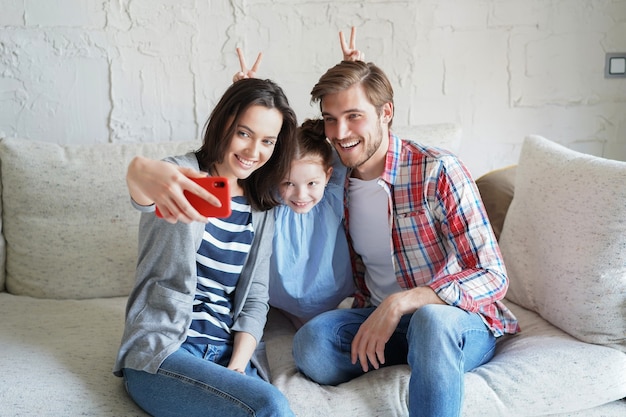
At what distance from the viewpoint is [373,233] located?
165 centimetres

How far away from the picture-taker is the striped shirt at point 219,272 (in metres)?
1.46

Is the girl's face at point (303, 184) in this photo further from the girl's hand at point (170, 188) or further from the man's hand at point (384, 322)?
the girl's hand at point (170, 188)

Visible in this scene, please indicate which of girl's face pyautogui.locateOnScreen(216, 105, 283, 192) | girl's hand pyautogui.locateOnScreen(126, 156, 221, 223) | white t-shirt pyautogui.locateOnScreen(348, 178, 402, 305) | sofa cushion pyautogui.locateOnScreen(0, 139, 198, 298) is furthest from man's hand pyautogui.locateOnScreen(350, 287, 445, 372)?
sofa cushion pyautogui.locateOnScreen(0, 139, 198, 298)

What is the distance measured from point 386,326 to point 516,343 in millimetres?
359

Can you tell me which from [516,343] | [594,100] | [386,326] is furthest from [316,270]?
[594,100]

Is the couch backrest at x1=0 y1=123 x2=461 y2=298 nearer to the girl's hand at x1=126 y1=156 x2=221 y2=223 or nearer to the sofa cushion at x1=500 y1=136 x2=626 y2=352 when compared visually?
the girl's hand at x1=126 y1=156 x2=221 y2=223

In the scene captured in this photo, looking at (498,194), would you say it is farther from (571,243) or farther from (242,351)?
(242,351)

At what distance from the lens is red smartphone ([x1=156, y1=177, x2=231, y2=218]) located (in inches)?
41.9

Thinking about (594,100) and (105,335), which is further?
(594,100)

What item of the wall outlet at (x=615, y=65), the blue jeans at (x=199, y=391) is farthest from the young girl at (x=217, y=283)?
the wall outlet at (x=615, y=65)

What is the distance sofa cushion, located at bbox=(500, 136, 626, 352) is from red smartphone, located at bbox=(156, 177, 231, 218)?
34.9 inches

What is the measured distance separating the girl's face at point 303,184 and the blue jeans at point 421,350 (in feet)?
0.91

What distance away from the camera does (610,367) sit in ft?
4.75

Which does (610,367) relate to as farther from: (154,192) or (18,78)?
(18,78)
